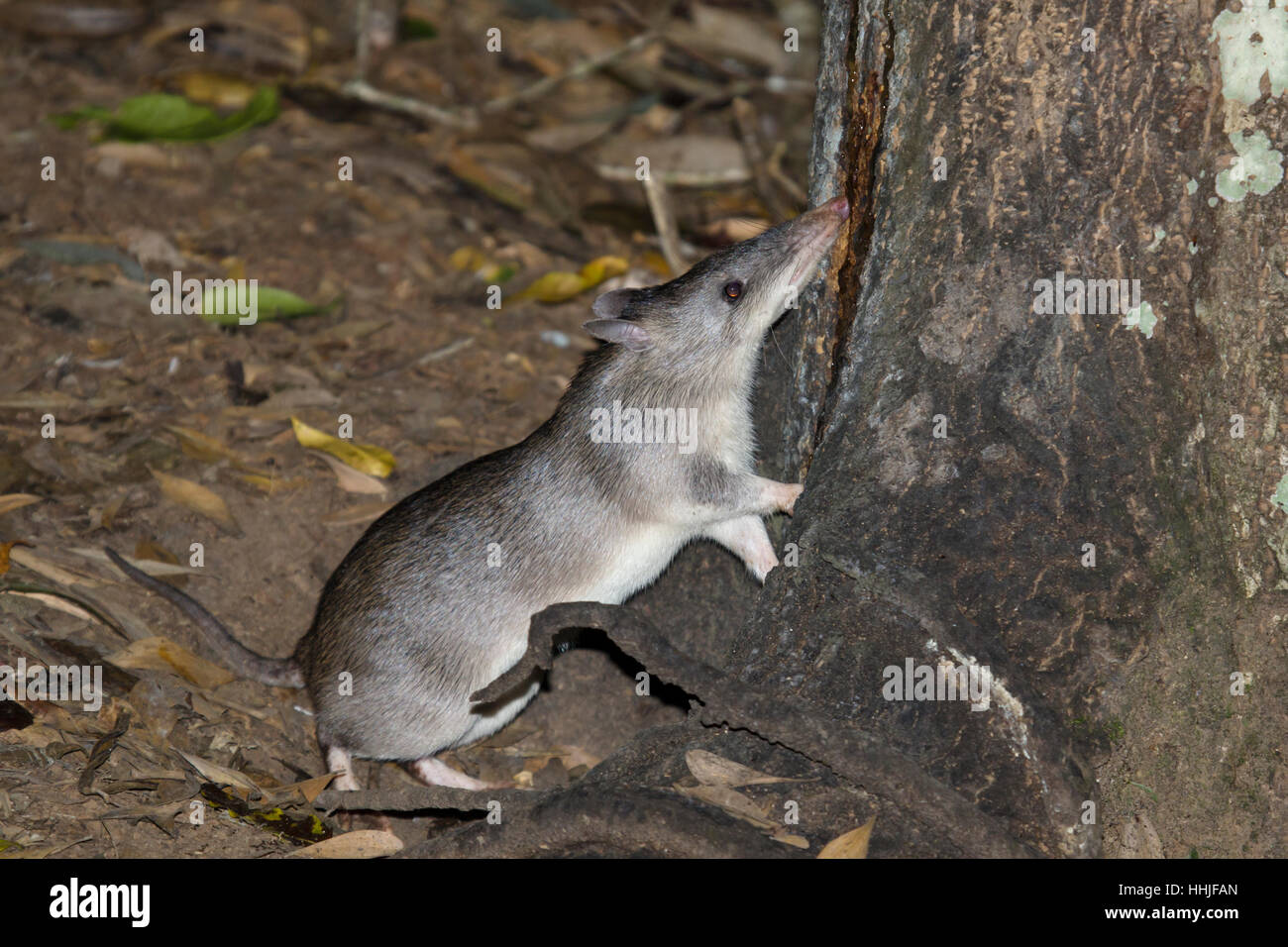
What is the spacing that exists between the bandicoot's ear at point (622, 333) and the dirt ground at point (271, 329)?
4.07 feet

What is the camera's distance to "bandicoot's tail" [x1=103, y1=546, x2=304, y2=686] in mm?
4297

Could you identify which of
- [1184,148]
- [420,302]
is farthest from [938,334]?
[420,302]

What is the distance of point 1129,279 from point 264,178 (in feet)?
17.3

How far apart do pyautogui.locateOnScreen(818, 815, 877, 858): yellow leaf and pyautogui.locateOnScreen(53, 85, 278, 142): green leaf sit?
19.0 ft

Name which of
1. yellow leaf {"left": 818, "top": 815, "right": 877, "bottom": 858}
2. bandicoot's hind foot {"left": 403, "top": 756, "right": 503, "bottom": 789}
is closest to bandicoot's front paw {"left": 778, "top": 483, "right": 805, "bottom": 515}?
yellow leaf {"left": 818, "top": 815, "right": 877, "bottom": 858}

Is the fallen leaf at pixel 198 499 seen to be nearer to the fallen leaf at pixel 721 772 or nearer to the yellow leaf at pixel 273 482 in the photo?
the yellow leaf at pixel 273 482

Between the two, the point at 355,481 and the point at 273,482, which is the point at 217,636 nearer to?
the point at 273,482

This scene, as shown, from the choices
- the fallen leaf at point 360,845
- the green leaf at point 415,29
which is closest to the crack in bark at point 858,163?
the fallen leaf at point 360,845

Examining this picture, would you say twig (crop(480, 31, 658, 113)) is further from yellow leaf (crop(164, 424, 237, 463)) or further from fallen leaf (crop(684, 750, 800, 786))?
Answer: fallen leaf (crop(684, 750, 800, 786))

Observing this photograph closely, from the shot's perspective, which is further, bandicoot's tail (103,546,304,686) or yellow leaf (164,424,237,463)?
yellow leaf (164,424,237,463)

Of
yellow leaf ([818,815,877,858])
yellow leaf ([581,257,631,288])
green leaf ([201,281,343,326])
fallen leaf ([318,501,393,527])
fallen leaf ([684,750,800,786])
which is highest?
yellow leaf ([581,257,631,288])

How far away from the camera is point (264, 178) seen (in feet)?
22.7

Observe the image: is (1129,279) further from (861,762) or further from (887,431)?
(861,762)

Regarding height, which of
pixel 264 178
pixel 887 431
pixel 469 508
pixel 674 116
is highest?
pixel 674 116
